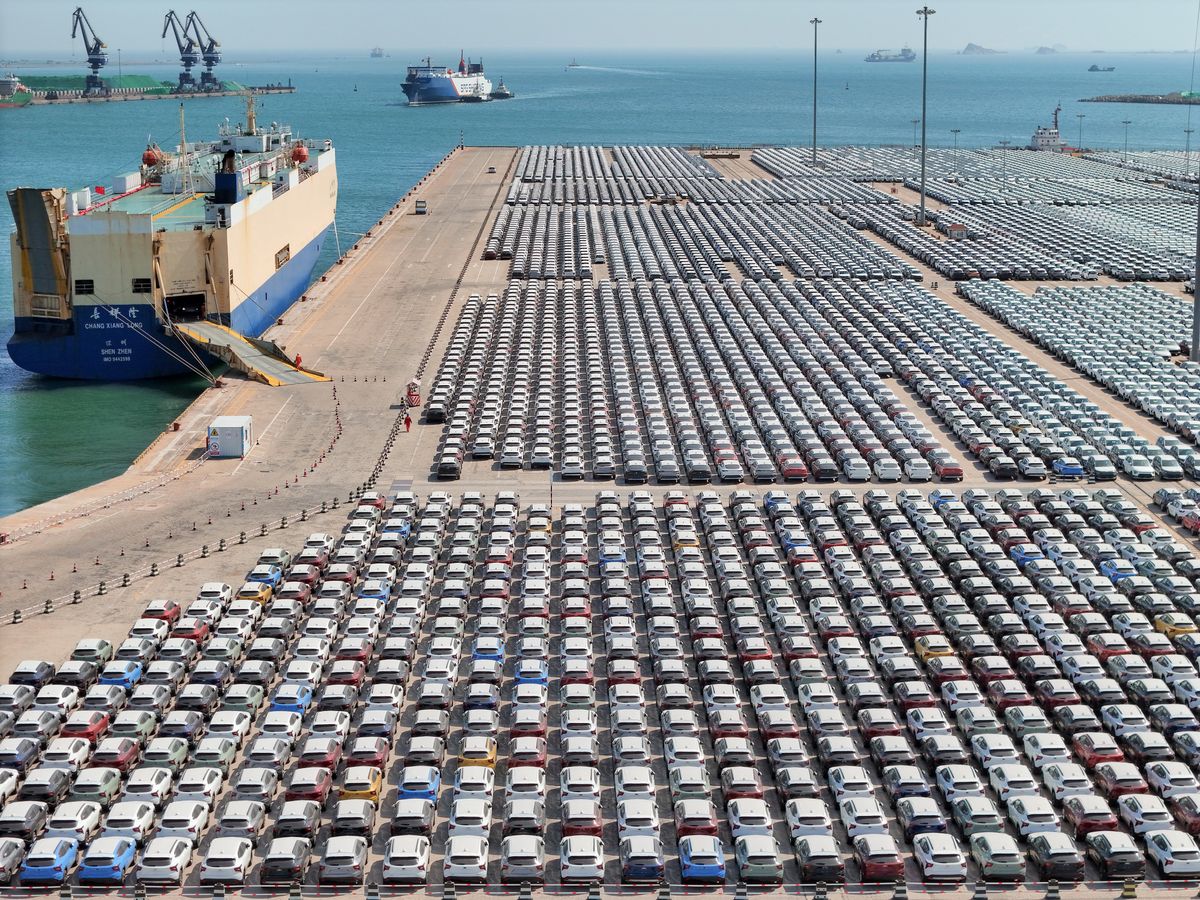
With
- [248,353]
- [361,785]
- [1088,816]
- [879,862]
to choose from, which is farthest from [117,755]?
[248,353]

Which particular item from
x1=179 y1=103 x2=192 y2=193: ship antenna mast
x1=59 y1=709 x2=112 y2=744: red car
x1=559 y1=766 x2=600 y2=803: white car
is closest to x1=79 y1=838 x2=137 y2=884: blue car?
x1=59 y1=709 x2=112 y2=744: red car

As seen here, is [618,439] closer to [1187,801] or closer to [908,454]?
[908,454]

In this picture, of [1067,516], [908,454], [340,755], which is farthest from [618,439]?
[340,755]

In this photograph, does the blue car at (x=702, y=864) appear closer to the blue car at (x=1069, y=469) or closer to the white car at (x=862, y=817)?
the white car at (x=862, y=817)

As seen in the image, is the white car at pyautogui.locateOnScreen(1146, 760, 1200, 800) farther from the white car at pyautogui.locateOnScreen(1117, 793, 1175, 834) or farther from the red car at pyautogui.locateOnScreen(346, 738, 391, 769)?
the red car at pyautogui.locateOnScreen(346, 738, 391, 769)

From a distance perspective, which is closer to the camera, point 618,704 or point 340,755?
point 340,755

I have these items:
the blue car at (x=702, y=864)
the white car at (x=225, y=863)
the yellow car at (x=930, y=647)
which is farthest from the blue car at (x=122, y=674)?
the yellow car at (x=930, y=647)
